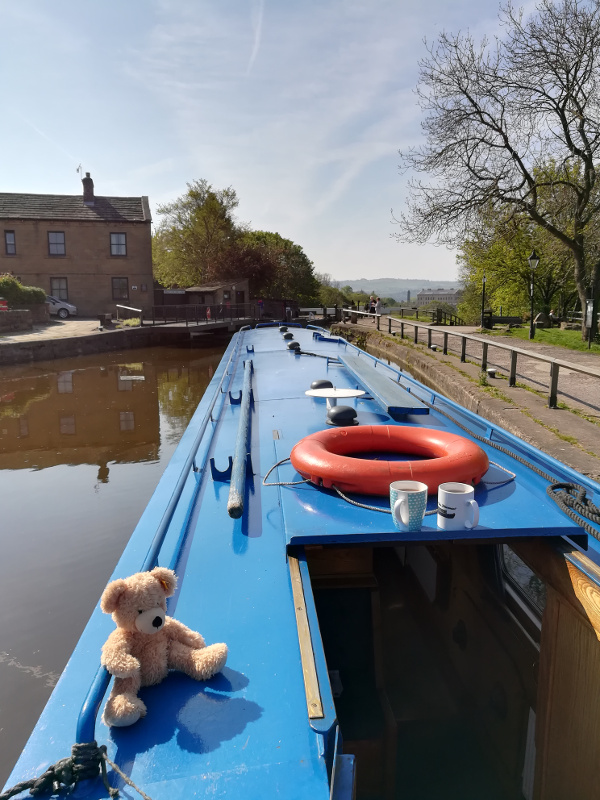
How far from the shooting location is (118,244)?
26891 mm

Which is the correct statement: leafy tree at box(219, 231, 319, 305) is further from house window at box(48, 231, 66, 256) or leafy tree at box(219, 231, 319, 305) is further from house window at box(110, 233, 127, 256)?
house window at box(48, 231, 66, 256)

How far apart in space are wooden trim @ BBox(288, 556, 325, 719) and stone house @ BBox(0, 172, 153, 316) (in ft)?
86.6

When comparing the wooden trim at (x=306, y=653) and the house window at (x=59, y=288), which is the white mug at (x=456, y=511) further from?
the house window at (x=59, y=288)

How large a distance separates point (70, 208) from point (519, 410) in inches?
1032

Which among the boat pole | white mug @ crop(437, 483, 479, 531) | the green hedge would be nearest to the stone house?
the green hedge

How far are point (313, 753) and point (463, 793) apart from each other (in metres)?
1.59

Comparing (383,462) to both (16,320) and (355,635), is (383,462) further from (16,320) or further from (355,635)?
(16,320)

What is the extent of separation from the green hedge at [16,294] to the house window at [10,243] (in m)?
6.92

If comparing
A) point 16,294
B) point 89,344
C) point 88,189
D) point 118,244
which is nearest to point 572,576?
point 89,344

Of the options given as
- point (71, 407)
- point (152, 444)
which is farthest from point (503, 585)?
point (71, 407)

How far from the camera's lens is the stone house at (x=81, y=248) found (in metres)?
26.0

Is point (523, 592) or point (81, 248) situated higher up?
point (81, 248)

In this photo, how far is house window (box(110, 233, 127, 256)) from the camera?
26812 millimetres

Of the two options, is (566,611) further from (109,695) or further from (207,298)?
(207,298)
